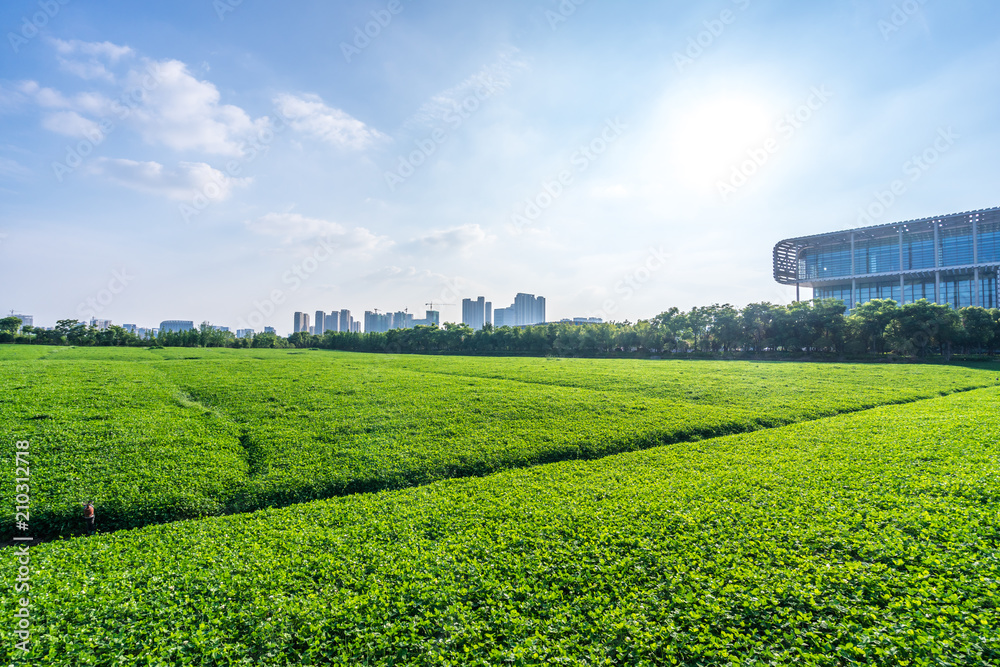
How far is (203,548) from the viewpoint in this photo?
788 centimetres

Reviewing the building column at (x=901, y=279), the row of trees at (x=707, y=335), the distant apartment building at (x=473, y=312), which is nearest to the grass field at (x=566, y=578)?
the row of trees at (x=707, y=335)

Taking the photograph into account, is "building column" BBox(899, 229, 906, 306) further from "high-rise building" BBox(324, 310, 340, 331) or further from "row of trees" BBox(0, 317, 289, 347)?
"high-rise building" BBox(324, 310, 340, 331)

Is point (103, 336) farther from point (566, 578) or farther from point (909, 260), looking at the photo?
point (909, 260)

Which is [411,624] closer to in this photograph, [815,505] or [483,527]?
[483,527]

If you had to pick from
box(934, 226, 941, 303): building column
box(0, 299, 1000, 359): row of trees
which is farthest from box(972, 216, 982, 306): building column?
box(0, 299, 1000, 359): row of trees

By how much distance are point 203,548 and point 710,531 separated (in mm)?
8912

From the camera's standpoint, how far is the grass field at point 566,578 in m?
5.17

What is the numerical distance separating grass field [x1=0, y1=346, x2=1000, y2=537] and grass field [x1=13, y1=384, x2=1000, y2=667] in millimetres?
1593

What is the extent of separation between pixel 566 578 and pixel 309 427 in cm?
1215

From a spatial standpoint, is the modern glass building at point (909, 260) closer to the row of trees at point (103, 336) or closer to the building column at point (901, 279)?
the building column at point (901, 279)

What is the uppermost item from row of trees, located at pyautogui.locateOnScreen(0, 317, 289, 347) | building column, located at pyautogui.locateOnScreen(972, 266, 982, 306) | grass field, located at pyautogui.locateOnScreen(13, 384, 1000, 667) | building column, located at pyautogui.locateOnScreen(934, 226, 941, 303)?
building column, located at pyautogui.locateOnScreen(934, 226, 941, 303)

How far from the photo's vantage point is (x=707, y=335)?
67.3 m

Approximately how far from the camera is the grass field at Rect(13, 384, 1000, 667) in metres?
5.17

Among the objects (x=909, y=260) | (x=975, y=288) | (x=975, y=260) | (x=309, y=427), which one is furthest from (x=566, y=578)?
(x=909, y=260)
